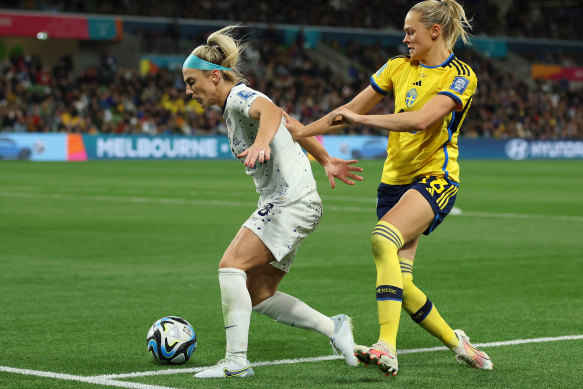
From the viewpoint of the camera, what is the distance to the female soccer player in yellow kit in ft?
18.4

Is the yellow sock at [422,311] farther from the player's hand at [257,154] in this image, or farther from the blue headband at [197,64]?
the blue headband at [197,64]

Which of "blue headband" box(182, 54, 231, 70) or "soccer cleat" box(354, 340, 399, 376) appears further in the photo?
"blue headband" box(182, 54, 231, 70)

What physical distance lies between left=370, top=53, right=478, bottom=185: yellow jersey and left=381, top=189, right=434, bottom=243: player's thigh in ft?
0.73

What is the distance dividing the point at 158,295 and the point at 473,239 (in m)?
6.04

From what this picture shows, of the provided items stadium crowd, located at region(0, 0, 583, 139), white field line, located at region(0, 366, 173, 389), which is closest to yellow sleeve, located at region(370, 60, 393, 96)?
white field line, located at region(0, 366, 173, 389)

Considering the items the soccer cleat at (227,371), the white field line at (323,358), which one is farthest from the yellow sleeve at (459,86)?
the soccer cleat at (227,371)

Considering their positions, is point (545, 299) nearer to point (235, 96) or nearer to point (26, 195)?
point (235, 96)

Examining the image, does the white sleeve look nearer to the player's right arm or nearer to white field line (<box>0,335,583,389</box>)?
the player's right arm

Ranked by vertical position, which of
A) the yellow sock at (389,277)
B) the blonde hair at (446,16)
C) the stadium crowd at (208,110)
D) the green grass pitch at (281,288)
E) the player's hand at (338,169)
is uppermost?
the blonde hair at (446,16)

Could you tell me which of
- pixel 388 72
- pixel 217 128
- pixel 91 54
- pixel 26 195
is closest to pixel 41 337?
pixel 388 72

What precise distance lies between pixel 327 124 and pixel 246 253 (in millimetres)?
874

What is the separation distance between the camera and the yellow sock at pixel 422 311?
19.2 ft

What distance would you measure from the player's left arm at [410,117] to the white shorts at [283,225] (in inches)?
22.8

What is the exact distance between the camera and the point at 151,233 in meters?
14.0
